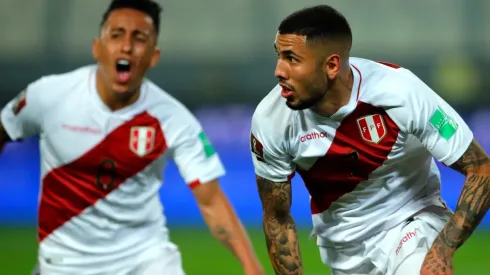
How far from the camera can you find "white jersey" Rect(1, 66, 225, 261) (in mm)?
5234

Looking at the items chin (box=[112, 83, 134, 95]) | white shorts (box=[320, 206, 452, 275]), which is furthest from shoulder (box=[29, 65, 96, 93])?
white shorts (box=[320, 206, 452, 275])

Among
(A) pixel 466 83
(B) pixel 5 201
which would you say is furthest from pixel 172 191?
(A) pixel 466 83

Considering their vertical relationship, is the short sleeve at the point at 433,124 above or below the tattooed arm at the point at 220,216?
above

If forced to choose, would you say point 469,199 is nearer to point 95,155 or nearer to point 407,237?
point 407,237

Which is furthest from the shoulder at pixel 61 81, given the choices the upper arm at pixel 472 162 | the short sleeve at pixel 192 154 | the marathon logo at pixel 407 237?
the upper arm at pixel 472 162

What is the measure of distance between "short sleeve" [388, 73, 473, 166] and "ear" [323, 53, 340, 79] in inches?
13.6

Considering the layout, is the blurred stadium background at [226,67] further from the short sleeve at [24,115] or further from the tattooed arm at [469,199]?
the tattooed arm at [469,199]

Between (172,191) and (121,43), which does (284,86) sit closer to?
(121,43)

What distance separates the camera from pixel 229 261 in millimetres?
9422

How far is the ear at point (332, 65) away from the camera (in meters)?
4.92

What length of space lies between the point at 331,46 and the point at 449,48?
8249 millimetres

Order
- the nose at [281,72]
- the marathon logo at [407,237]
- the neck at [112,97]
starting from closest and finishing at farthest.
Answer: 1. the nose at [281,72]
2. the marathon logo at [407,237]
3. the neck at [112,97]

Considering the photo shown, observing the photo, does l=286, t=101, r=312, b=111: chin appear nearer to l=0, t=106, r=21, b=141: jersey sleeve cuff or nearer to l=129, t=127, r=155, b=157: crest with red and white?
l=129, t=127, r=155, b=157: crest with red and white

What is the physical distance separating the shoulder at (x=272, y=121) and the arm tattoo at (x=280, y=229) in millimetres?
254
